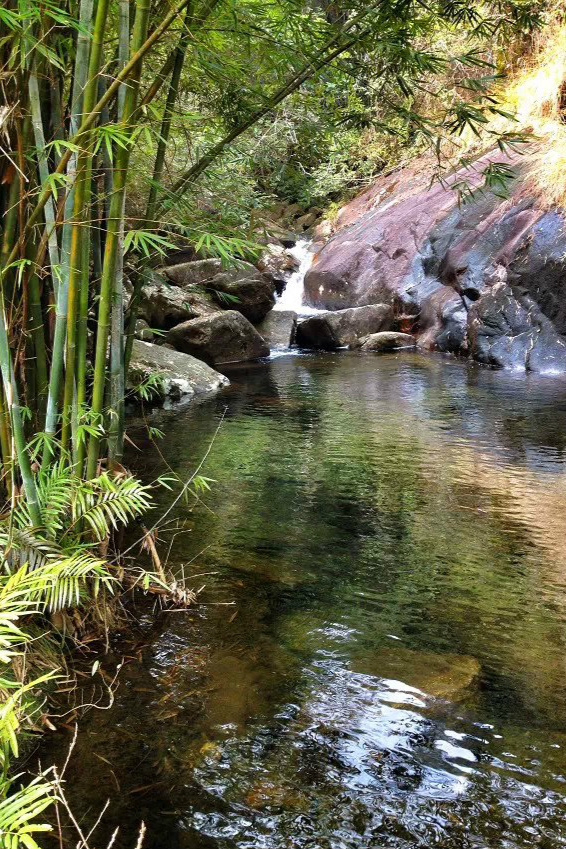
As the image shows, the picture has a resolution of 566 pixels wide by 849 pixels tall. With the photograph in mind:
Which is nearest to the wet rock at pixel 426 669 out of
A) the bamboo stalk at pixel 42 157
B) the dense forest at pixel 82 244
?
the dense forest at pixel 82 244

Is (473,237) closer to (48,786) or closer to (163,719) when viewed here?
(163,719)

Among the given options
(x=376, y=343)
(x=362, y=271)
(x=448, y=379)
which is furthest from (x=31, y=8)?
(x=362, y=271)

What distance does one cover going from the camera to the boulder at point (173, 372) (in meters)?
8.90

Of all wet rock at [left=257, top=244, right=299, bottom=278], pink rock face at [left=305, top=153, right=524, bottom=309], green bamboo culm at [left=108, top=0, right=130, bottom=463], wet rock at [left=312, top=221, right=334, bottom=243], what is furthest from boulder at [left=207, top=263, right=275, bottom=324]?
green bamboo culm at [left=108, top=0, right=130, bottom=463]

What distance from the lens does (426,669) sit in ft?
9.34

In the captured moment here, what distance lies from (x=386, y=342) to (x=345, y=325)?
38.2 inches

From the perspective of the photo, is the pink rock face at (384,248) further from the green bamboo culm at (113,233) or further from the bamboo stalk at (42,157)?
the bamboo stalk at (42,157)

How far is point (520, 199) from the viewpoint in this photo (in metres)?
A: 12.1

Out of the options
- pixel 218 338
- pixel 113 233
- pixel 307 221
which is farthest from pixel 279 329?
pixel 113 233

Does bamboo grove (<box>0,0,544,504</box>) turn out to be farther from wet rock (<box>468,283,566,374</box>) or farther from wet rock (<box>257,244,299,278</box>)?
wet rock (<box>257,244,299,278</box>)

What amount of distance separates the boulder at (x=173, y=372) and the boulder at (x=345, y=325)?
3.86 metres

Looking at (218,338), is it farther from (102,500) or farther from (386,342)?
(102,500)

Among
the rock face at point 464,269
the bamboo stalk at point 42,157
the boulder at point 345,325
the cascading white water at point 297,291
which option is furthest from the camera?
the cascading white water at point 297,291

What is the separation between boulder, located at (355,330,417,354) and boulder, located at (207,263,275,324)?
216 cm
